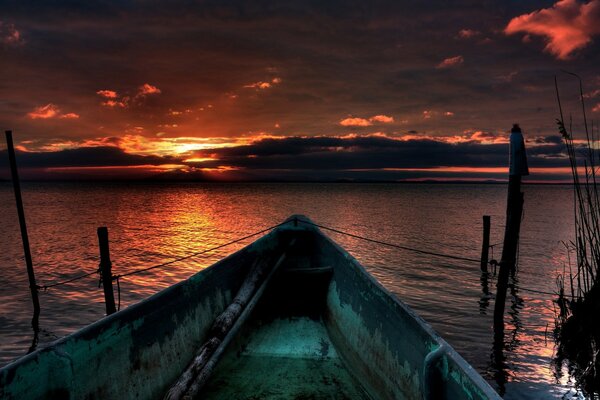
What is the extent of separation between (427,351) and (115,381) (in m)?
2.83

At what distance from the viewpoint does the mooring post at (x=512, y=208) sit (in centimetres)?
929

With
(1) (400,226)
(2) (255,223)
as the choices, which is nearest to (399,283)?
(1) (400,226)

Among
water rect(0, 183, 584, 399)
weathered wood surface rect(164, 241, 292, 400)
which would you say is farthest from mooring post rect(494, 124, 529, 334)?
weathered wood surface rect(164, 241, 292, 400)

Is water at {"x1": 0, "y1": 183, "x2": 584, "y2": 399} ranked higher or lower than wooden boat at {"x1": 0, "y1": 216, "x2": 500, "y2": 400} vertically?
lower

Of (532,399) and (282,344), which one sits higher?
(282,344)

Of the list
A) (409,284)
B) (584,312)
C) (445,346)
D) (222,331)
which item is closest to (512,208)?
(584,312)

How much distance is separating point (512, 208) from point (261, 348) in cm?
711

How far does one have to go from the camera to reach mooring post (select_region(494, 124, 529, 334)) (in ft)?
30.5

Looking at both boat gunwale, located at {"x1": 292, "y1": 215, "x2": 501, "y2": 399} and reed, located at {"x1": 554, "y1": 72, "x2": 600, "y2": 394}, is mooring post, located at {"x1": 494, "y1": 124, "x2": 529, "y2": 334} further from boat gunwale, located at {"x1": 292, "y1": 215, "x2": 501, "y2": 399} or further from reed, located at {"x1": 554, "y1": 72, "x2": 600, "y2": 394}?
boat gunwale, located at {"x1": 292, "y1": 215, "x2": 501, "y2": 399}

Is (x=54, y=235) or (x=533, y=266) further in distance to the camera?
(x=54, y=235)

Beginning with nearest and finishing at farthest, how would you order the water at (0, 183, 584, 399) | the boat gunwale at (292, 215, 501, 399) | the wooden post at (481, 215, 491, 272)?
the boat gunwale at (292, 215, 501, 399), the water at (0, 183, 584, 399), the wooden post at (481, 215, 491, 272)

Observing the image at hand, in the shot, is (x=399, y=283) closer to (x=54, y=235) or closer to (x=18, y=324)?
(x=18, y=324)

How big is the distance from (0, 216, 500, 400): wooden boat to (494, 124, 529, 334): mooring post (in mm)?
4806

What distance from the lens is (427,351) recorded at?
3346 millimetres
